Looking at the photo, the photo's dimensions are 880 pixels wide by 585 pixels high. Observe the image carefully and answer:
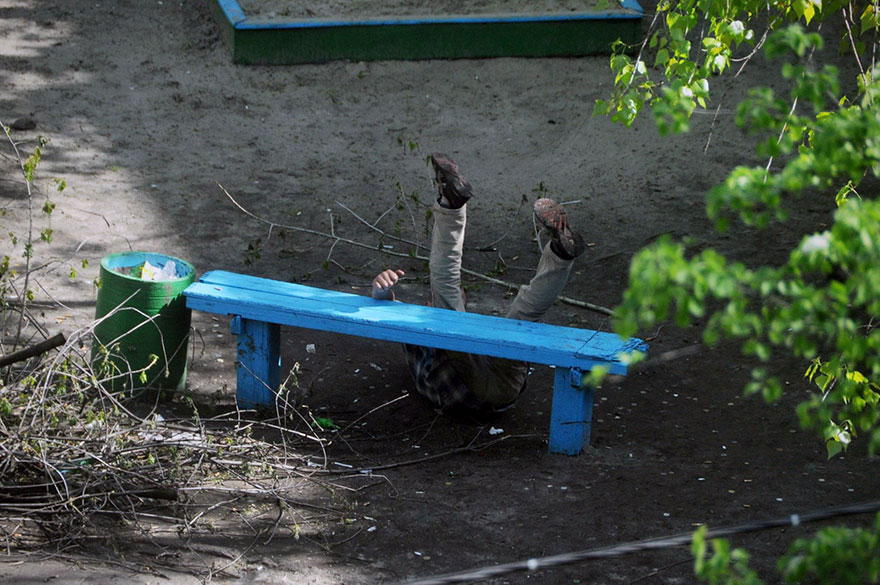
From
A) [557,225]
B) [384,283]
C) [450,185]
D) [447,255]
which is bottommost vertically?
[384,283]

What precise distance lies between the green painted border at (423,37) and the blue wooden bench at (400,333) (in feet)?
15.8

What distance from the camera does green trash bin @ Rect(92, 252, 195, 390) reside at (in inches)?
182

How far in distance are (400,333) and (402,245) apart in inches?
99.1

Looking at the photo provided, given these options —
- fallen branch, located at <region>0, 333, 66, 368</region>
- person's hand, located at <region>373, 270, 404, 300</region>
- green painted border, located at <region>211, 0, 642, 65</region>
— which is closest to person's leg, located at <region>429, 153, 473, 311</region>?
person's hand, located at <region>373, 270, 404, 300</region>

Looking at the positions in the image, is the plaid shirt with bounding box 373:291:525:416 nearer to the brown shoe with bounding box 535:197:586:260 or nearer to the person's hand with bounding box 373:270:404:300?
the person's hand with bounding box 373:270:404:300

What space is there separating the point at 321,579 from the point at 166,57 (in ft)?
22.6

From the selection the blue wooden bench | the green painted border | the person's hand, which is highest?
the green painted border

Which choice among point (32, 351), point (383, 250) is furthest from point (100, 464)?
point (383, 250)

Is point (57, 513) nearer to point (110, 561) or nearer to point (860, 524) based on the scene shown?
point (110, 561)

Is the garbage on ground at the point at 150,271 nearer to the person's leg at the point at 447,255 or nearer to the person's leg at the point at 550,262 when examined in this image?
the person's leg at the point at 447,255

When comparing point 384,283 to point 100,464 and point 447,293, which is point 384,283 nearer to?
point 447,293

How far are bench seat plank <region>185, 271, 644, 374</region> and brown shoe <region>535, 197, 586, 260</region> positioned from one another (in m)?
0.37

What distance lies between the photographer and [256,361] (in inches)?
191

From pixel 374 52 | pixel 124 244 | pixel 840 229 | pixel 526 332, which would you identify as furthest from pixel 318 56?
pixel 840 229
